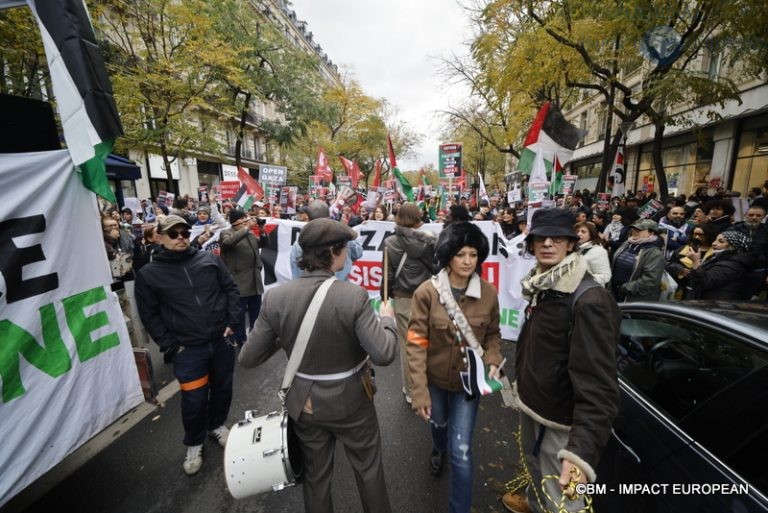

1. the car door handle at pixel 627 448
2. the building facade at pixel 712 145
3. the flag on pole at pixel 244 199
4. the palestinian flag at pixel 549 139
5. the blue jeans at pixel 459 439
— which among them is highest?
the building facade at pixel 712 145

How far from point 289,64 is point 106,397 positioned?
21.7m

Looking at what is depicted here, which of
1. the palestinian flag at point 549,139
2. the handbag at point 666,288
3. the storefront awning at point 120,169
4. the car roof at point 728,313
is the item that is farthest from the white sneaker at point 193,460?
the storefront awning at point 120,169

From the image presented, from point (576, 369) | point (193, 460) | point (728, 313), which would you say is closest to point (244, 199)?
point (193, 460)

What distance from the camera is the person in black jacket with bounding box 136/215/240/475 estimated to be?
2799mm

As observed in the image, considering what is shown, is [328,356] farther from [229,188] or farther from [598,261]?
[229,188]

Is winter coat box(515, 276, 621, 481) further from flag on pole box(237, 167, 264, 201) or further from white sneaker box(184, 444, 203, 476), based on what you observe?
flag on pole box(237, 167, 264, 201)

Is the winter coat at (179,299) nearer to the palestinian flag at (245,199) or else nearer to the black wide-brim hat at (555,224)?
the black wide-brim hat at (555,224)

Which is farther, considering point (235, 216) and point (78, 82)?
point (235, 216)

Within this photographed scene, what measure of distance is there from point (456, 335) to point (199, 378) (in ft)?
7.09

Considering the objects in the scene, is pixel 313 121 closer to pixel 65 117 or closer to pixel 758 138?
pixel 758 138

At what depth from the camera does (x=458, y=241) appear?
7.38 feet

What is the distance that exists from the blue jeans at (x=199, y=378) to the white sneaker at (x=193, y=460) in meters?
0.05

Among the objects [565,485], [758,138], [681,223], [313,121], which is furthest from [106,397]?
[313,121]

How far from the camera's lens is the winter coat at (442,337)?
7.29 feet
